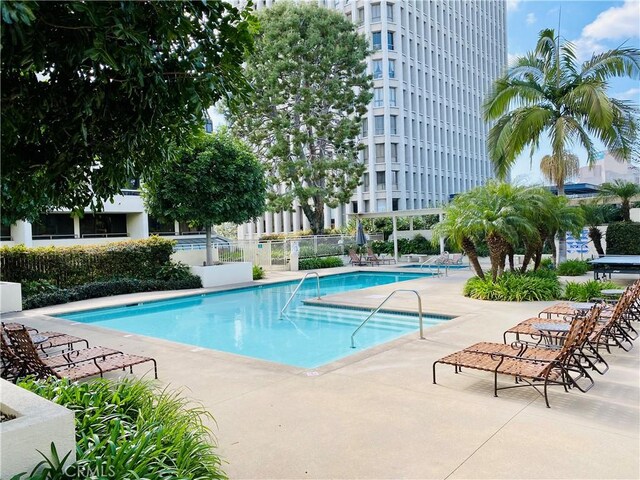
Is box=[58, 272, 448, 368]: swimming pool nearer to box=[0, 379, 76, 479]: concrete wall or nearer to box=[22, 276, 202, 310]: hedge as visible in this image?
box=[22, 276, 202, 310]: hedge

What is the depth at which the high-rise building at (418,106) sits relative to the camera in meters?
44.5

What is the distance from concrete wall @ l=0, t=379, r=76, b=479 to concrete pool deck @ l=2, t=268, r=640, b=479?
143 centimetres

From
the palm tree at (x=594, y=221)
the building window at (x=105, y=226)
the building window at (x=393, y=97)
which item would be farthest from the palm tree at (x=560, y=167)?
the building window at (x=105, y=226)

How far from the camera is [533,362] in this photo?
5.89 metres

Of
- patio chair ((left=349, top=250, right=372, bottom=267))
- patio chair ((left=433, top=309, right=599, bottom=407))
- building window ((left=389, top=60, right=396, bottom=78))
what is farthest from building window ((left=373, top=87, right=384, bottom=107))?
patio chair ((left=433, top=309, right=599, bottom=407))

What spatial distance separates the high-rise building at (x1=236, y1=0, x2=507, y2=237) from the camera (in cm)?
4450

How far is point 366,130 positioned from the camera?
148 ft

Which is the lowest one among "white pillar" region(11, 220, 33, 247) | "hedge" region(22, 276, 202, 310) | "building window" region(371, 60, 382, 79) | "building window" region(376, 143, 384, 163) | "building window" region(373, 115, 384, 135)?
"hedge" region(22, 276, 202, 310)

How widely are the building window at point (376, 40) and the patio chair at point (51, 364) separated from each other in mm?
42990

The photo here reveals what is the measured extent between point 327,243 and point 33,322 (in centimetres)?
1789

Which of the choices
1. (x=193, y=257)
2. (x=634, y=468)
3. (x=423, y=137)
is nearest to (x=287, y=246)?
(x=193, y=257)

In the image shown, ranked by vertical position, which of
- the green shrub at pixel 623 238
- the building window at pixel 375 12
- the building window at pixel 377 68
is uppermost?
the building window at pixel 375 12

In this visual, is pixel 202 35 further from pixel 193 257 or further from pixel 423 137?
pixel 423 137

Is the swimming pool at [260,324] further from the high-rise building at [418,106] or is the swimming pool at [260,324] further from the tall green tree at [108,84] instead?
the high-rise building at [418,106]
